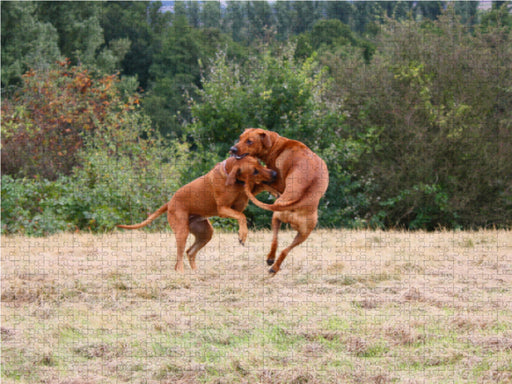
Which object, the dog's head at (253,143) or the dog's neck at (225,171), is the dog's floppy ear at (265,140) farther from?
the dog's neck at (225,171)

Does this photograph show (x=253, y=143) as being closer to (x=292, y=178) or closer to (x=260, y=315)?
(x=292, y=178)

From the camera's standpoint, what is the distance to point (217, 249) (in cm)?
1013

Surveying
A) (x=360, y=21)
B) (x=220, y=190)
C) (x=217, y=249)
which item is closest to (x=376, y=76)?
(x=360, y=21)

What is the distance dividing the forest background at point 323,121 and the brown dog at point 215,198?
5.54 metres

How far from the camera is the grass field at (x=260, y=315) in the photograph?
503cm

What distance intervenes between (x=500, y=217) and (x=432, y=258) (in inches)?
317

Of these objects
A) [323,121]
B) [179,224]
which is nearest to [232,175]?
[179,224]

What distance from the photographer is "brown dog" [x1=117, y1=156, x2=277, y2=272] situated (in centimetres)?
573

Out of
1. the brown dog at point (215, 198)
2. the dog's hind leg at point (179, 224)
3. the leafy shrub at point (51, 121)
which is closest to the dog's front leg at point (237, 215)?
the brown dog at point (215, 198)

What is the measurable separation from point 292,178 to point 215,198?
1617 millimetres

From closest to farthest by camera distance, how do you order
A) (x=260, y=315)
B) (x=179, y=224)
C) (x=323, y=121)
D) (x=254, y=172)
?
(x=254, y=172), (x=260, y=315), (x=179, y=224), (x=323, y=121)

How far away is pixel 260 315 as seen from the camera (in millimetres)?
6422

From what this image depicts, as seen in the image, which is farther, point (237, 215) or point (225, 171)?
point (225, 171)

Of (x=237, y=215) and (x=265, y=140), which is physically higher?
(x=265, y=140)
